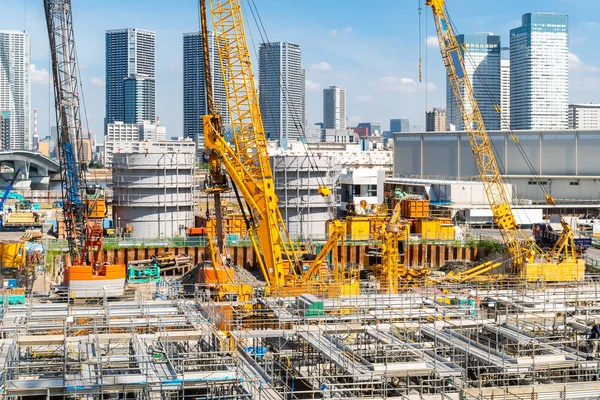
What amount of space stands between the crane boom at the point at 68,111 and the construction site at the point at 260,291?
0.23 ft

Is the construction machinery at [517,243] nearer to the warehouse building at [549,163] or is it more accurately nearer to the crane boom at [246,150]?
the crane boom at [246,150]

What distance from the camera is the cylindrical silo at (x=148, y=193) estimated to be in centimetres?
5591

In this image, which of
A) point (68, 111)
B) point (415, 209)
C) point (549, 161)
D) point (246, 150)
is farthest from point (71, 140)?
point (549, 161)

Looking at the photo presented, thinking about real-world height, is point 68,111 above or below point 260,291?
above

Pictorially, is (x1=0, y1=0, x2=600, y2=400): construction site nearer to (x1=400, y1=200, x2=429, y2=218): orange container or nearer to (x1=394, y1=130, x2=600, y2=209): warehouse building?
(x1=400, y1=200, x2=429, y2=218): orange container

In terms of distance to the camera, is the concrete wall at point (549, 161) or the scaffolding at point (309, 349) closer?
the scaffolding at point (309, 349)

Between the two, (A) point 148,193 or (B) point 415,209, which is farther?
(B) point 415,209

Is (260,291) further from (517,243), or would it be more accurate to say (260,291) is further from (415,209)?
(415,209)

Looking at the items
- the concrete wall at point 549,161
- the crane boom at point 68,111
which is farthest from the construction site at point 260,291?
the concrete wall at point 549,161

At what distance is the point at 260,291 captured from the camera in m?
36.4

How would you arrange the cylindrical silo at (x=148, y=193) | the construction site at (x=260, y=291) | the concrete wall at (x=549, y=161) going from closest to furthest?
1. the construction site at (x=260, y=291)
2. the cylindrical silo at (x=148, y=193)
3. the concrete wall at (x=549, y=161)

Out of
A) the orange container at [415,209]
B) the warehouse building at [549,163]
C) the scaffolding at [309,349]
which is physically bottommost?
the scaffolding at [309,349]

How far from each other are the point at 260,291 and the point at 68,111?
48.5 feet

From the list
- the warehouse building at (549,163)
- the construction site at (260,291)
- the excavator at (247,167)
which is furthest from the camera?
the warehouse building at (549,163)
